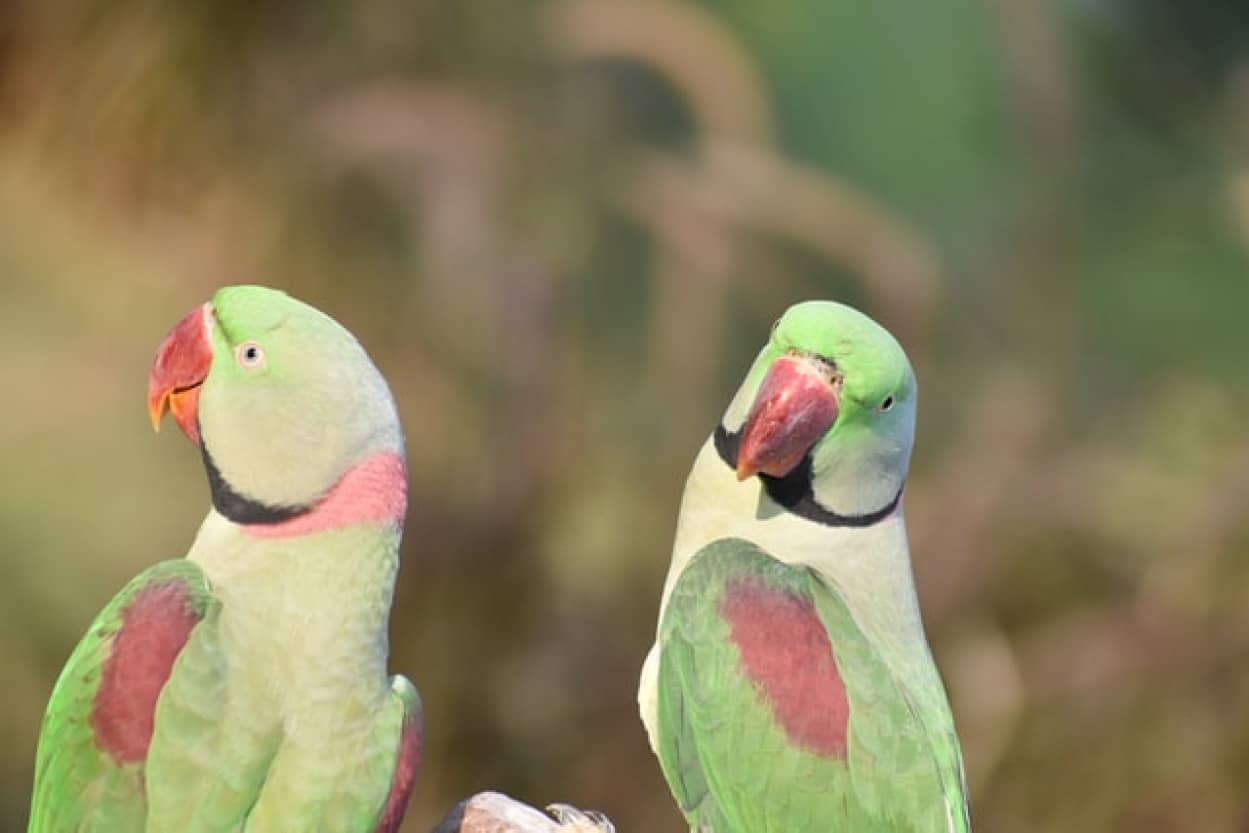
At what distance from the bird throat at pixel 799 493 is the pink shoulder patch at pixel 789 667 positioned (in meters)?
0.13

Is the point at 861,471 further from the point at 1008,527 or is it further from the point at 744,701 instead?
the point at 1008,527

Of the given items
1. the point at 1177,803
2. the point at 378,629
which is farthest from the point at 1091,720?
the point at 378,629

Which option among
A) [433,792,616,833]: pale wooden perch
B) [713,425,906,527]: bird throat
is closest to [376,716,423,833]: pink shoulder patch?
[433,792,616,833]: pale wooden perch

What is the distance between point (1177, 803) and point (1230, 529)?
35.9 inches

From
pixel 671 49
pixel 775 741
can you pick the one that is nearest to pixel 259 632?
pixel 775 741

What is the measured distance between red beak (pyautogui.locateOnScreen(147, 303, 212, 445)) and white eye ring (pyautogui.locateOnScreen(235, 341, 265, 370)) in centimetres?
5

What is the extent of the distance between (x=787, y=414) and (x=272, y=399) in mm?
632

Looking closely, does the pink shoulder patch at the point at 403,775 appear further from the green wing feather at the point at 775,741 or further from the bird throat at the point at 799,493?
the bird throat at the point at 799,493

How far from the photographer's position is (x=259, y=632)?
191 cm

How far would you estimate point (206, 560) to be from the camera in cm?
198

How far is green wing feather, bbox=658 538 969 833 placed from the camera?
219cm

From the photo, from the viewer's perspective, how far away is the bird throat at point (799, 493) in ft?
7.45

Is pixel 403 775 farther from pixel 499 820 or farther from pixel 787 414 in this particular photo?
pixel 787 414

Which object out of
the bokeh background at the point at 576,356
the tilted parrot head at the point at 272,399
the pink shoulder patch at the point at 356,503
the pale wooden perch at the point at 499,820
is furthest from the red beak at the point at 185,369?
the bokeh background at the point at 576,356
